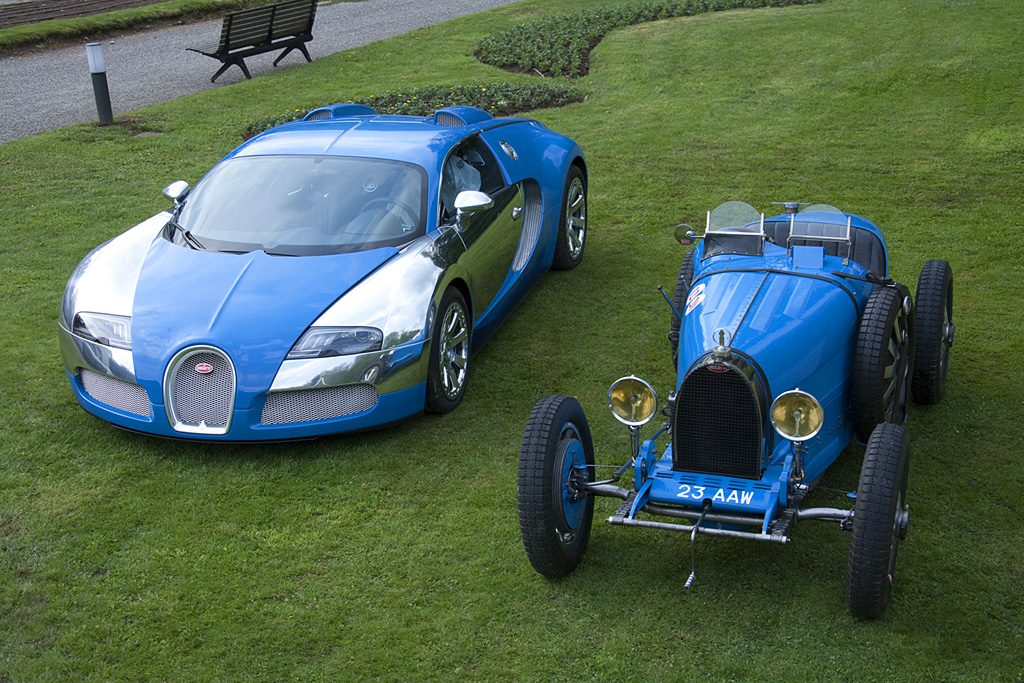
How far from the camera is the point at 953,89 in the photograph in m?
→ 13.2

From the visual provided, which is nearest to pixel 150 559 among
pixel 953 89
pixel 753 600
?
pixel 753 600

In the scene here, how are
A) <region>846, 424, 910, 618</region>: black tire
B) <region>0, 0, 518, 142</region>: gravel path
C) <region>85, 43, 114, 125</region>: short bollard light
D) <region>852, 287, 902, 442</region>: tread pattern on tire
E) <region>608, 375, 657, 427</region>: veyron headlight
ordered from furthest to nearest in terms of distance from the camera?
<region>0, 0, 518, 142</region>: gravel path
<region>85, 43, 114, 125</region>: short bollard light
<region>852, 287, 902, 442</region>: tread pattern on tire
<region>608, 375, 657, 427</region>: veyron headlight
<region>846, 424, 910, 618</region>: black tire

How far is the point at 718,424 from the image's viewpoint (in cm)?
438

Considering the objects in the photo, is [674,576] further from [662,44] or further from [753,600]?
[662,44]

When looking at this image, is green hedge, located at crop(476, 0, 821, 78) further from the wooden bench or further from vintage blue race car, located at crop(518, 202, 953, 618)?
vintage blue race car, located at crop(518, 202, 953, 618)

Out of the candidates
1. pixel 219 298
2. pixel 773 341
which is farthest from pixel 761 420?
pixel 219 298

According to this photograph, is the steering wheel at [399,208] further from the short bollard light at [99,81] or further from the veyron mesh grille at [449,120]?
the short bollard light at [99,81]

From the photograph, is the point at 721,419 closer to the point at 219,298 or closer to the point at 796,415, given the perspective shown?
the point at 796,415

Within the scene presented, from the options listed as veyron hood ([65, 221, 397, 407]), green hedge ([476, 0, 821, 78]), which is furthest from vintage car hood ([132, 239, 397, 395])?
green hedge ([476, 0, 821, 78])

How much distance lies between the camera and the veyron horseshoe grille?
4328 millimetres

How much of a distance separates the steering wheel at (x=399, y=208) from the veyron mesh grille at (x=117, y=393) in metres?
1.82

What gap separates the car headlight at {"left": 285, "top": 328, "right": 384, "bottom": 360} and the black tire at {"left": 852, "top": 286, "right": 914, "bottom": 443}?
2.61 m

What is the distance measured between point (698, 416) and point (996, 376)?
307 centimetres

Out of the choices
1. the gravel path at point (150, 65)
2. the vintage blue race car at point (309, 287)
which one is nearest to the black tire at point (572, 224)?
the vintage blue race car at point (309, 287)
